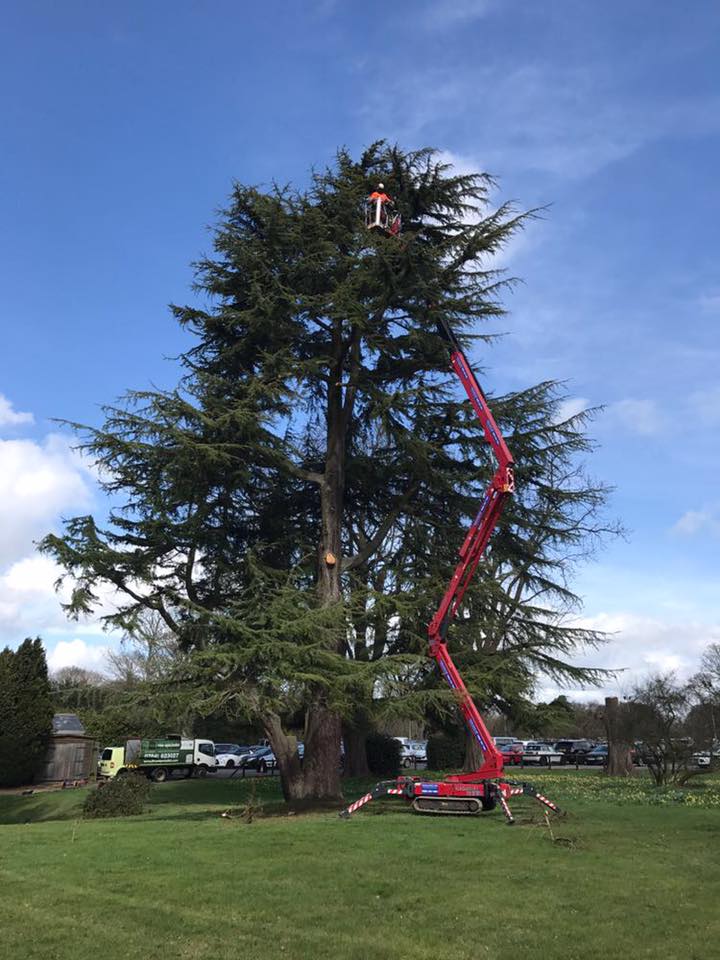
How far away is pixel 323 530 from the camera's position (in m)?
20.4

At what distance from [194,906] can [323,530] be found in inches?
505

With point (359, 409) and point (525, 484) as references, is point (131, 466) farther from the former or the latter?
point (525, 484)

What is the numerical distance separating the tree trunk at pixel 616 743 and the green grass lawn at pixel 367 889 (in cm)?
1184

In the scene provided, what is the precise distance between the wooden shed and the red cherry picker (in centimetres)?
2270

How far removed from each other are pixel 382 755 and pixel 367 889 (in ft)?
78.7

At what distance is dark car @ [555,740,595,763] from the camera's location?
159 ft

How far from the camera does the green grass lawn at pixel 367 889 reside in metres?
6.59

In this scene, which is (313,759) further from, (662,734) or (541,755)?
(541,755)

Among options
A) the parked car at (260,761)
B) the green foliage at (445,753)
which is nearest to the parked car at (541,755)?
the green foliage at (445,753)

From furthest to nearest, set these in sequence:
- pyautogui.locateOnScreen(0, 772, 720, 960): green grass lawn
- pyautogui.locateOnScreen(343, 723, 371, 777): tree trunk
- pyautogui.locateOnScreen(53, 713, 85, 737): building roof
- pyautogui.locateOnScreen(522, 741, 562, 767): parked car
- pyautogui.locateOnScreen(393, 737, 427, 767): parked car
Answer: pyautogui.locateOnScreen(522, 741, 562, 767): parked car < pyautogui.locateOnScreen(393, 737, 427, 767): parked car < pyautogui.locateOnScreen(53, 713, 85, 737): building roof < pyautogui.locateOnScreen(343, 723, 371, 777): tree trunk < pyautogui.locateOnScreen(0, 772, 720, 960): green grass lawn

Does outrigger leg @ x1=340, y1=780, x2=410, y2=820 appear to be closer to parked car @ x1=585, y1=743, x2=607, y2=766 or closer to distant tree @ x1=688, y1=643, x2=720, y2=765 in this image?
distant tree @ x1=688, y1=643, x2=720, y2=765

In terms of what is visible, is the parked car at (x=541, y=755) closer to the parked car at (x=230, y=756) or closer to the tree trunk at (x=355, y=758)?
the parked car at (x=230, y=756)

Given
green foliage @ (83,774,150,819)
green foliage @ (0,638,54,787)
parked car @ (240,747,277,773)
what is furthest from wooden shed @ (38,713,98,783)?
green foliage @ (83,774,150,819)

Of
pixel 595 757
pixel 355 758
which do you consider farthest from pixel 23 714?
pixel 595 757
